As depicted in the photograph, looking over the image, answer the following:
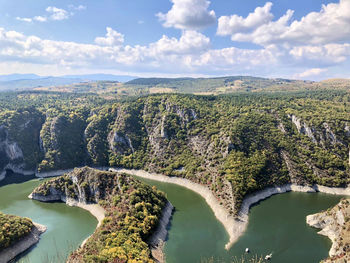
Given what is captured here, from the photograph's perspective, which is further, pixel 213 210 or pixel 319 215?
pixel 213 210

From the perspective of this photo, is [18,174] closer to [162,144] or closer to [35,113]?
[35,113]

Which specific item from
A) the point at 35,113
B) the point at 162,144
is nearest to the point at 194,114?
the point at 162,144

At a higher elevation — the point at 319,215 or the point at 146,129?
the point at 146,129

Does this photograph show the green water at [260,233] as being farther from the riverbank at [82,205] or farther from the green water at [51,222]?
the green water at [51,222]

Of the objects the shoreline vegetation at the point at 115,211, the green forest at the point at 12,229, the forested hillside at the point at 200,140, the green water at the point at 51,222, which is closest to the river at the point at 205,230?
the green water at the point at 51,222

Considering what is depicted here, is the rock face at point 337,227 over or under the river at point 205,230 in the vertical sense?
over

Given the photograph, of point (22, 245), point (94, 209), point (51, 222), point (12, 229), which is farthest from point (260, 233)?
point (12, 229)

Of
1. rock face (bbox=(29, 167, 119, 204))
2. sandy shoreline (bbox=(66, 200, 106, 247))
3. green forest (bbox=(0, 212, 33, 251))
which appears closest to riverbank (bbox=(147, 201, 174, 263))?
sandy shoreline (bbox=(66, 200, 106, 247))

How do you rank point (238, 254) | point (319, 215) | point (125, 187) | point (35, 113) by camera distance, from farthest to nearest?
point (35, 113), point (125, 187), point (319, 215), point (238, 254)
